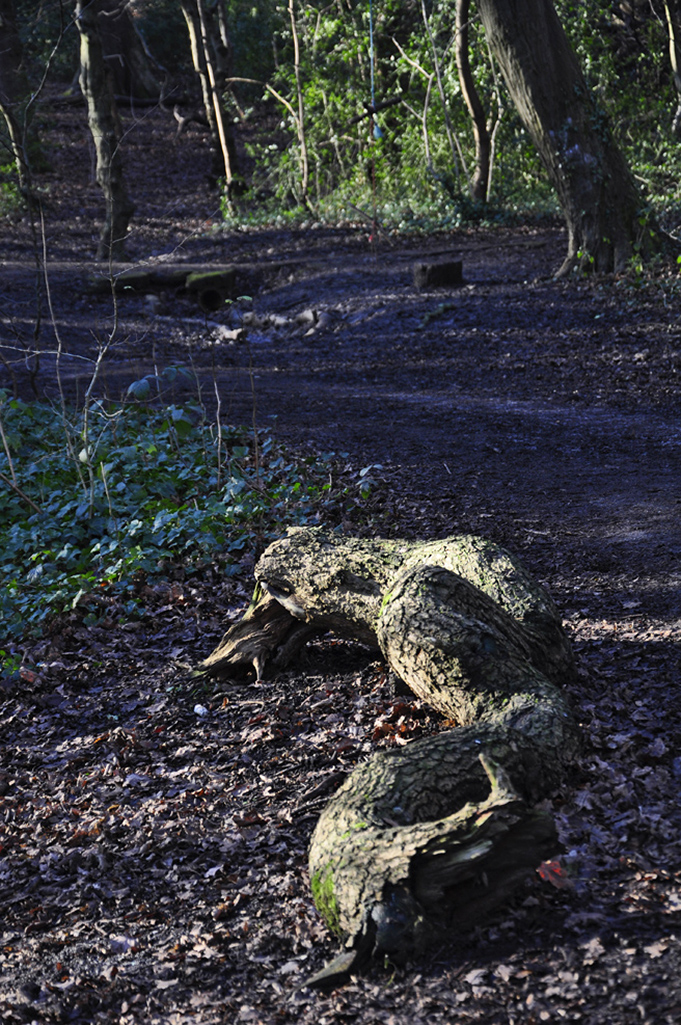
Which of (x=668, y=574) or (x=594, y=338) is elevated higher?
(x=594, y=338)

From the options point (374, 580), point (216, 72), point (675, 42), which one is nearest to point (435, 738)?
point (374, 580)

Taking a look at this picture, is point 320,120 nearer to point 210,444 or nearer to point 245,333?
point 245,333

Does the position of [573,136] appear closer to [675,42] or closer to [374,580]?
[675,42]

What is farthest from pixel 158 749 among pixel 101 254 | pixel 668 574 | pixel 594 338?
pixel 101 254

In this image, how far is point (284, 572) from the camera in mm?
4242

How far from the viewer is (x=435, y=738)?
3.07 metres

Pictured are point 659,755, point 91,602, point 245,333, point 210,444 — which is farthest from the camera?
point 245,333

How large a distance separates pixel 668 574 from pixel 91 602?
132 inches

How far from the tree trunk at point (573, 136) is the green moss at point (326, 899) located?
9.59m

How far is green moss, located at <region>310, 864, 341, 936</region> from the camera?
8.50ft

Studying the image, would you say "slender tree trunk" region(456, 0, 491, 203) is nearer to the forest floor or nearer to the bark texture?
the forest floor

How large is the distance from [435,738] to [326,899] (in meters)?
0.69

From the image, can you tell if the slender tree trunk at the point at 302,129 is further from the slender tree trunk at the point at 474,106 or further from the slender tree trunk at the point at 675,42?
the slender tree trunk at the point at 675,42

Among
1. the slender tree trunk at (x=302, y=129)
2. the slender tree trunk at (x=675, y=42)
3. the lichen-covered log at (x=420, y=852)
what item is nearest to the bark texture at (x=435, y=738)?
the lichen-covered log at (x=420, y=852)
